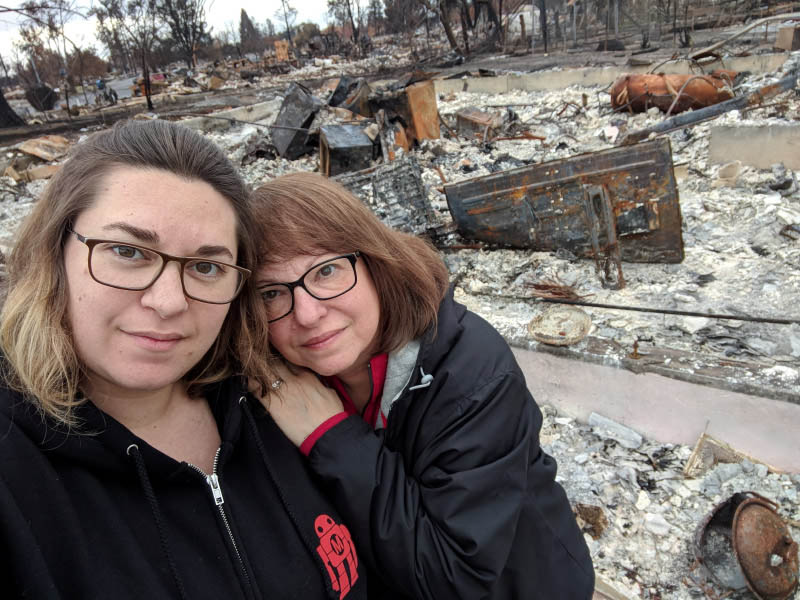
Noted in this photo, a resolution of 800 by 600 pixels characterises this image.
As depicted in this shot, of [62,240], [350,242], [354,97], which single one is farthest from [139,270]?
[354,97]

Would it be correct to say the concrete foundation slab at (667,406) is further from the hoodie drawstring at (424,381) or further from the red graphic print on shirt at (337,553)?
the red graphic print on shirt at (337,553)

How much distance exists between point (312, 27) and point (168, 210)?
161 feet

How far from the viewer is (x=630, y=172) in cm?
441

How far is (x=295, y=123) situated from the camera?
1003 cm

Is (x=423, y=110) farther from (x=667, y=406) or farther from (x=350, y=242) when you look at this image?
(x=350, y=242)

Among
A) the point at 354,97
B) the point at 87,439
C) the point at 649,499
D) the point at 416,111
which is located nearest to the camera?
the point at 87,439

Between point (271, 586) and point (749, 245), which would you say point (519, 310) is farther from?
point (271, 586)

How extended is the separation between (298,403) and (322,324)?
0.25 m

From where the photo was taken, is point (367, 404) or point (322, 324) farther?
point (367, 404)

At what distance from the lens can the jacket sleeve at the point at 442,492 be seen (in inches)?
53.8

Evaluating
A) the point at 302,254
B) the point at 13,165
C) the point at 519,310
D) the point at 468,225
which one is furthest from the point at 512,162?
the point at 13,165

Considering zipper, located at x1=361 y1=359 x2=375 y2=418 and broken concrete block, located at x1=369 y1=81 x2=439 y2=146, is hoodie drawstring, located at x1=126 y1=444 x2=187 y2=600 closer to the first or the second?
zipper, located at x1=361 y1=359 x2=375 y2=418

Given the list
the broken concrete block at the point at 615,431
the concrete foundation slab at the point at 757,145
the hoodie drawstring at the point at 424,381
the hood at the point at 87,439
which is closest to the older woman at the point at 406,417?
the hoodie drawstring at the point at 424,381

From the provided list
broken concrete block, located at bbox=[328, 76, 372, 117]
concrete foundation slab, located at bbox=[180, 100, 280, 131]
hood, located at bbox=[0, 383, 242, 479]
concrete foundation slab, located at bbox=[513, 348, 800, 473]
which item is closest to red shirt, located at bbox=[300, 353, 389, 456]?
hood, located at bbox=[0, 383, 242, 479]
